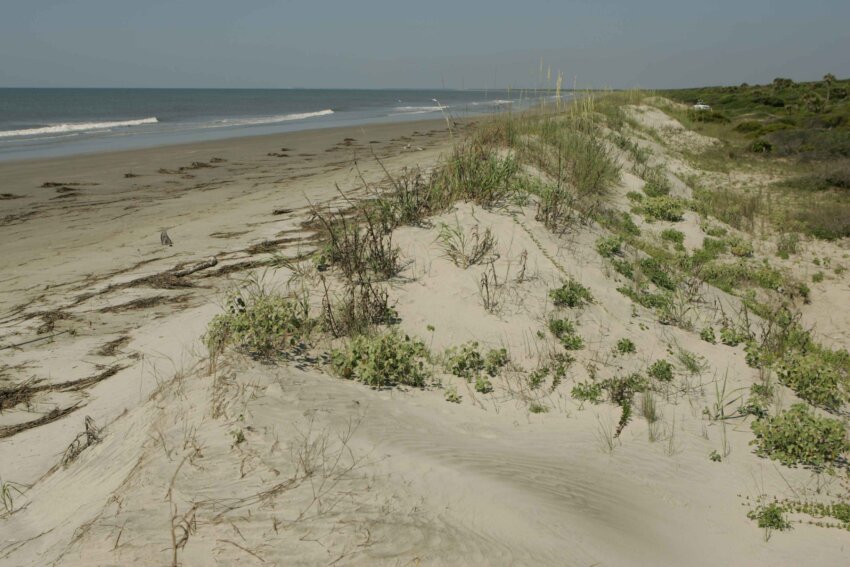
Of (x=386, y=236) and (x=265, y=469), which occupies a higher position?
(x=386, y=236)

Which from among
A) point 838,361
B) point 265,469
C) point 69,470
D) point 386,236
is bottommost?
point 838,361

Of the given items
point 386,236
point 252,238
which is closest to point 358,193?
point 252,238

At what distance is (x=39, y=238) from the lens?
1032cm

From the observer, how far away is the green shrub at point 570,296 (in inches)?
277

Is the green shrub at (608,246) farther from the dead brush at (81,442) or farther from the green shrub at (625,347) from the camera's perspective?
the dead brush at (81,442)

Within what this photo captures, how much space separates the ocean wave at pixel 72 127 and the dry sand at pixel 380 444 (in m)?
29.2

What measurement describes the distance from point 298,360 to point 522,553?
2955 mm

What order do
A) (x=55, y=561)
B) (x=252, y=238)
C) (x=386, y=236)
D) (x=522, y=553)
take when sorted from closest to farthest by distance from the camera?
1. (x=55, y=561)
2. (x=522, y=553)
3. (x=386, y=236)
4. (x=252, y=238)

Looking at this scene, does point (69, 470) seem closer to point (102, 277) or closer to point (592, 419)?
point (592, 419)

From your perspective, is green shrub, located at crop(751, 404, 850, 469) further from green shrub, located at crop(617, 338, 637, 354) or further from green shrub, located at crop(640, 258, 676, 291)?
green shrub, located at crop(640, 258, 676, 291)

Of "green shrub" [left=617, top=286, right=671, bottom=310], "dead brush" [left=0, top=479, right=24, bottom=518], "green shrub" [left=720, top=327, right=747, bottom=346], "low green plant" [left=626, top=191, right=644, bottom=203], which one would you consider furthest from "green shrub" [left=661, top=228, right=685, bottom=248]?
"dead brush" [left=0, top=479, right=24, bottom=518]

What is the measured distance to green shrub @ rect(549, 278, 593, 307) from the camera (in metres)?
7.04

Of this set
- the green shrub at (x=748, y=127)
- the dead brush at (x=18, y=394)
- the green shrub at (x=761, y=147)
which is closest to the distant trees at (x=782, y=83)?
the green shrub at (x=748, y=127)

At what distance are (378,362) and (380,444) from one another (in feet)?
4.29
